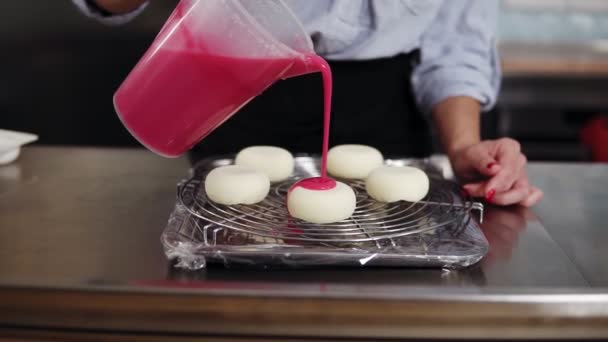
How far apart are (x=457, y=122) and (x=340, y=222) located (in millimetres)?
530

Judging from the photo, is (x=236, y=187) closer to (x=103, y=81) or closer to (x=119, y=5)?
(x=119, y=5)

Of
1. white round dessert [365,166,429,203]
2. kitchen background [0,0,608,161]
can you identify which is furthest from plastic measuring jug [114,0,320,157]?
kitchen background [0,0,608,161]

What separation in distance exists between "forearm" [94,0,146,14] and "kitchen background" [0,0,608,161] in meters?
1.15

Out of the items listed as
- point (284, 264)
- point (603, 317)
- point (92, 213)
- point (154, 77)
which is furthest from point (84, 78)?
point (603, 317)

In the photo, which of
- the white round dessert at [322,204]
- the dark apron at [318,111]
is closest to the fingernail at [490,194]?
the white round dessert at [322,204]

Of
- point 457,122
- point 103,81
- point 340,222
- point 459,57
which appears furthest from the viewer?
point 103,81

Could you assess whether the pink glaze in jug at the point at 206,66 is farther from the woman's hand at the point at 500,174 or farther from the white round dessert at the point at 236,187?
the woman's hand at the point at 500,174

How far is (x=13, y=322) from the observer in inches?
29.3

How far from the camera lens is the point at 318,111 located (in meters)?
1.46

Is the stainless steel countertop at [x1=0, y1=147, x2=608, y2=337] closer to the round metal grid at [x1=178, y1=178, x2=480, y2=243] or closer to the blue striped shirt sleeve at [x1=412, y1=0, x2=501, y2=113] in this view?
the round metal grid at [x1=178, y1=178, x2=480, y2=243]

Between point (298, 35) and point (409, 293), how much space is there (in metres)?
0.36

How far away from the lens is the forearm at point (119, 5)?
117 cm

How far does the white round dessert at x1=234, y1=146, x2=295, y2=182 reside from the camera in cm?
104

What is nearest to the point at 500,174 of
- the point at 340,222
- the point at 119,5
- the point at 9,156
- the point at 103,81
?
the point at 340,222
